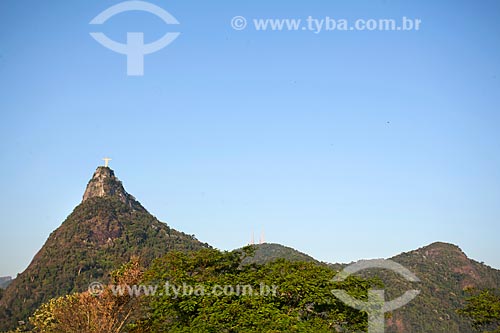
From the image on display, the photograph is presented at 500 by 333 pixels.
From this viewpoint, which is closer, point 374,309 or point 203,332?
point 203,332

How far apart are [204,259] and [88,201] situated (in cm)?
9886

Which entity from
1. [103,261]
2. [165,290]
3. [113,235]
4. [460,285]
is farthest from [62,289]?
[165,290]

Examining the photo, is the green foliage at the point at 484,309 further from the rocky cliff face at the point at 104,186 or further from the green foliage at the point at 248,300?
the rocky cliff face at the point at 104,186

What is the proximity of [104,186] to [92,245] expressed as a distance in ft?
66.7

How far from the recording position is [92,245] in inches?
3922

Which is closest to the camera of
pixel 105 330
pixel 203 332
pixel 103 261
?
pixel 203 332

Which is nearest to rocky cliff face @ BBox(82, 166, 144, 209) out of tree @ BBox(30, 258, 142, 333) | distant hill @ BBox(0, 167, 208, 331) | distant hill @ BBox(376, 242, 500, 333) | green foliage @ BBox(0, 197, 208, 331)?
distant hill @ BBox(0, 167, 208, 331)

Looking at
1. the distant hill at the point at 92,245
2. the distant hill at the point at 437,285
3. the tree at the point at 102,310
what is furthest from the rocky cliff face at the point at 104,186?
the tree at the point at 102,310

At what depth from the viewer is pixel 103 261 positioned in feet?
306

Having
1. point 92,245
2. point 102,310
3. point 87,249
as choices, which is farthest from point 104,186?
point 102,310

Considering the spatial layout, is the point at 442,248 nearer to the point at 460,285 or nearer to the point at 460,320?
the point at 460,285

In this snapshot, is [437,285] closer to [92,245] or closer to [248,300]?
[92,245]

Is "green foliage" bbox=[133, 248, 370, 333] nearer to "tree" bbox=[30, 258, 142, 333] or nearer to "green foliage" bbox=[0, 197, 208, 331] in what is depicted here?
"tree" bbox=[30, 258, 142, 333]

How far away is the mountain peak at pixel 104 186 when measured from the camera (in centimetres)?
11688
